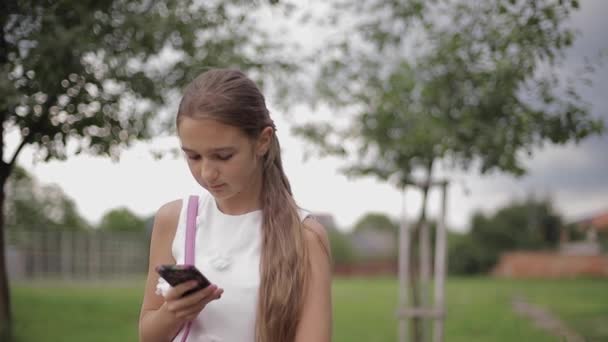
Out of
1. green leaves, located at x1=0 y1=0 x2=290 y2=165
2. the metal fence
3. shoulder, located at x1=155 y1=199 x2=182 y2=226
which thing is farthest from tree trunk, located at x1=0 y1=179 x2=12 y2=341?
the metal fence

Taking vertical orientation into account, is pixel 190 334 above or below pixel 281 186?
below

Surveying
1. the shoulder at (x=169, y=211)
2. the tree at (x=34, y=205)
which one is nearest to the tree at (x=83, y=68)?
the shoulder at (x=169, y=211)

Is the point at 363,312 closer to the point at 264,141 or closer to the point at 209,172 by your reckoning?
the point at 264,141

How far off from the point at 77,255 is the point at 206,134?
1983 cm

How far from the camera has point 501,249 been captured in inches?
1218

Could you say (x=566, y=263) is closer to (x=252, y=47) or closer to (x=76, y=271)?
(x=76, y=271)

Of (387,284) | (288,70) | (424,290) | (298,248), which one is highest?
(288,70)

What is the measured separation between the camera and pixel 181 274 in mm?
1522

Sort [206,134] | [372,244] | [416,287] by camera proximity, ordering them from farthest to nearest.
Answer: [372,244]
[416,287]
[206,134]

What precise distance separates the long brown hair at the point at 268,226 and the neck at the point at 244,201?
0.04m

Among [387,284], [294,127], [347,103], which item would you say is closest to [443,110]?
[347,103]

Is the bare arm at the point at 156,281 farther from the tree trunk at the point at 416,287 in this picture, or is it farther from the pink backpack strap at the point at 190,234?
the tree trunk at the point at 416,287

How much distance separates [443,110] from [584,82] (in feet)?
4.08

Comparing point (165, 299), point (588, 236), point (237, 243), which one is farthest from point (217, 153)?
point (588, 236)
